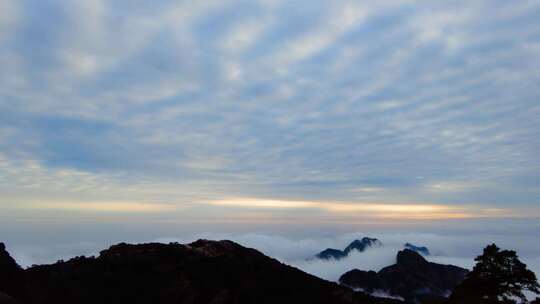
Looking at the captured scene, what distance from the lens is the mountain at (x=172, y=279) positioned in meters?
109

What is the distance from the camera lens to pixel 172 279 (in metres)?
120

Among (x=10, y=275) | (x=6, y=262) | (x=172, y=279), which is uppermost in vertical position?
(x=6, y=262)

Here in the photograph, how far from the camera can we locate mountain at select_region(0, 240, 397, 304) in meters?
109

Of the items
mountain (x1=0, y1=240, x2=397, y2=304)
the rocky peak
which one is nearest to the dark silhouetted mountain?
the rocky peak

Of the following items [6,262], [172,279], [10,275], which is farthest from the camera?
[172,279]

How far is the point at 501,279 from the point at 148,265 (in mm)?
94367

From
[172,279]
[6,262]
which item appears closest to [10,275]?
[6,262]

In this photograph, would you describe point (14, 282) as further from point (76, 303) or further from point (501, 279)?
point (501, 279)

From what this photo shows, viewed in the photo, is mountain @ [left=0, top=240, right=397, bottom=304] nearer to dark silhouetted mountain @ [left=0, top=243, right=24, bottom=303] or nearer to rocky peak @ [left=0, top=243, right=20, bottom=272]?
rocky peak @ [left=0, top=243, right=20, bottom=272]

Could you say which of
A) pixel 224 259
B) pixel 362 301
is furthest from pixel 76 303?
pixel 362 301

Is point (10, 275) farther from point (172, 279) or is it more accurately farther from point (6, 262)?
point (172, 279)

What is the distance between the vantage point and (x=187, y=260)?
13112 cm

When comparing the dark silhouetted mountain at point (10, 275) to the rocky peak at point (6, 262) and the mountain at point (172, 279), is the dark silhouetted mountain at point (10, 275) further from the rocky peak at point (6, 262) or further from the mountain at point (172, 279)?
the mountain at point (172, 279)

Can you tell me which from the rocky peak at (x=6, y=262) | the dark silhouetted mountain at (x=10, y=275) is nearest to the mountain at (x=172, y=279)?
the rocky peak at (x=6, y=262)
